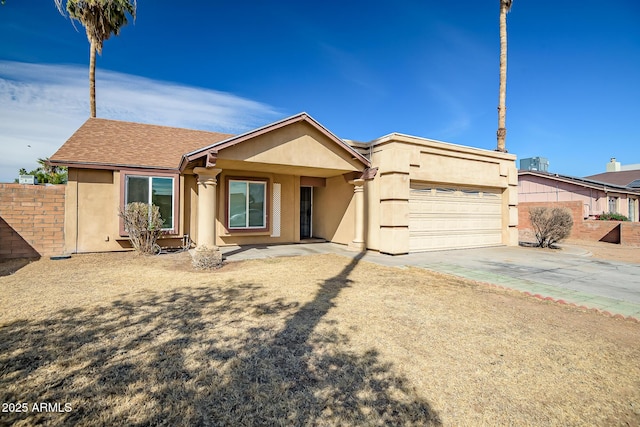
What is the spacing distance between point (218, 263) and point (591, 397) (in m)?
7.84

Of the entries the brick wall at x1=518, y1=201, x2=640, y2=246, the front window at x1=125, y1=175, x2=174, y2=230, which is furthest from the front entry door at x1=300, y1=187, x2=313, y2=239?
the brick wall at x1=518, y1=201, x2=640, y2=246

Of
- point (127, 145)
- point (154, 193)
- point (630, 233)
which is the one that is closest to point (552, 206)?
point (630, 233)

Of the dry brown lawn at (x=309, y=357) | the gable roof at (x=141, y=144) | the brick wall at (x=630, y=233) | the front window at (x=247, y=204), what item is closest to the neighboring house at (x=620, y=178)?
the brick wall at (x=630, y=233)

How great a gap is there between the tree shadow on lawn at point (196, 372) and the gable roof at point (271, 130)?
5.08 meters

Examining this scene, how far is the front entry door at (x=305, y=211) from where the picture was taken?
50.7 ft

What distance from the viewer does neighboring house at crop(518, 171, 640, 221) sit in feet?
70.7

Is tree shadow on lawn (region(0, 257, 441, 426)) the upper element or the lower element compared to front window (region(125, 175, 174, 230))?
lower

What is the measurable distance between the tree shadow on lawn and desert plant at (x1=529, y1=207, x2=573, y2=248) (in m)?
13.0

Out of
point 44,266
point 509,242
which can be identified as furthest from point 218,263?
point 509,242

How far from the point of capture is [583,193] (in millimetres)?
22172

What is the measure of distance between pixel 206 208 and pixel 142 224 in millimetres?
2677

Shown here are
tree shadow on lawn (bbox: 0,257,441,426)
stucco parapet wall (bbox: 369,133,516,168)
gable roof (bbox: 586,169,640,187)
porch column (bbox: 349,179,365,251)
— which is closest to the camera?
tree shadow on lawn (bbox: 0,257,441,426)

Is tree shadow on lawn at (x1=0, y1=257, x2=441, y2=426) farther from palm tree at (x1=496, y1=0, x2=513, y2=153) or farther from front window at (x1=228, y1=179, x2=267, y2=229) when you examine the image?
palm tree at (x1=496, y1=0, x2=513, y2=153)

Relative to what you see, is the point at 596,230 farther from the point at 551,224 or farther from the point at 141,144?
the point at 141,144
